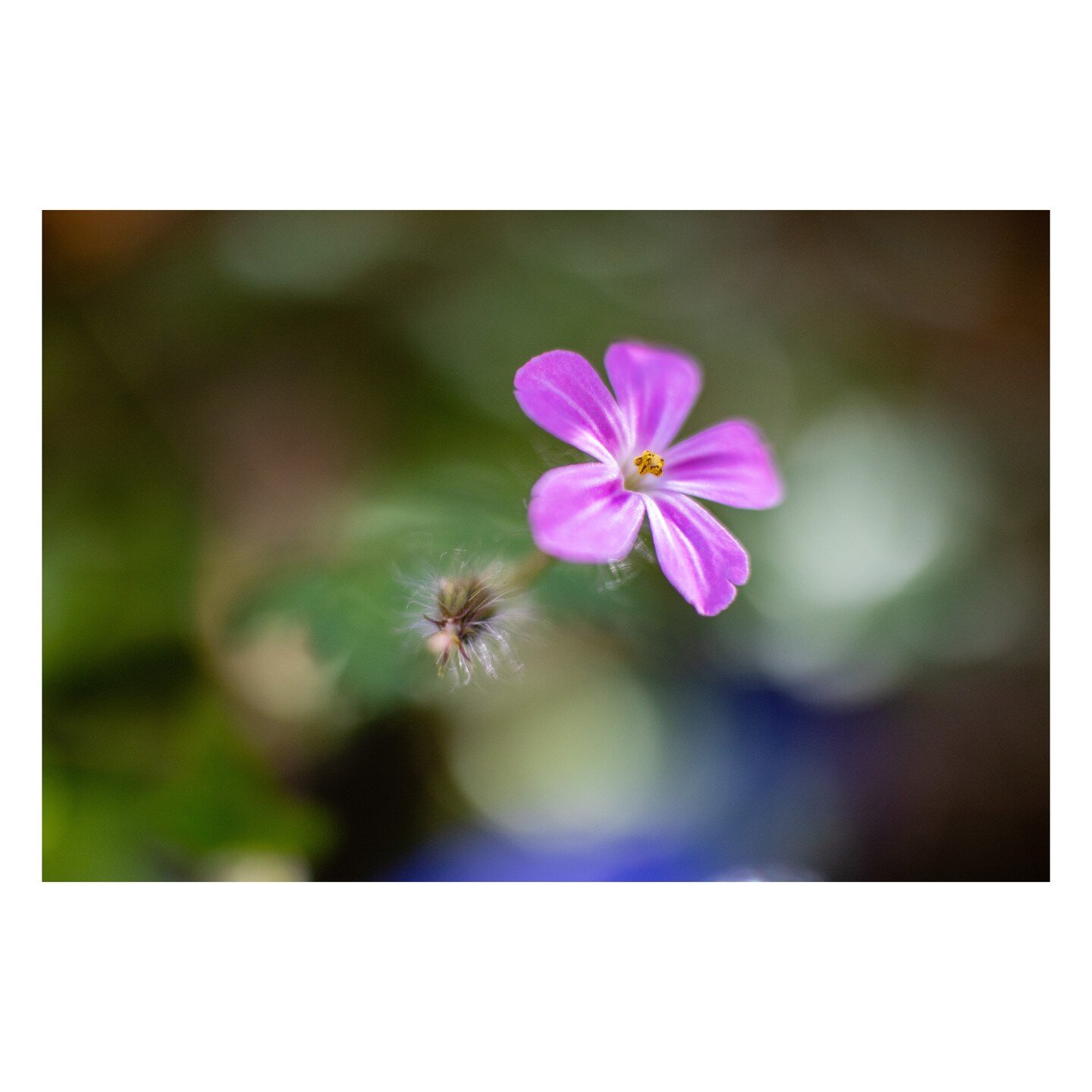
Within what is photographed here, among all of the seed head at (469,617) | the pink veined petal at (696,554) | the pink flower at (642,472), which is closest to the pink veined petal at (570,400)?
the pink flower at (642,472)

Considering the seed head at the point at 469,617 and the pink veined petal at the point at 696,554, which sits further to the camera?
the seed head at the point at 469,617

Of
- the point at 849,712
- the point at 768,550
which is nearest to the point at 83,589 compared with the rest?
the point at 768,550

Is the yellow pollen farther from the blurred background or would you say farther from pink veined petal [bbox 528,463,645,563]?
the blurred background

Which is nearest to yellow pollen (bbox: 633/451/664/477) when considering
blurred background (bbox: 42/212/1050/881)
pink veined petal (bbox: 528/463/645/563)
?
pink veined petal (bbox: 528/463/645/563)

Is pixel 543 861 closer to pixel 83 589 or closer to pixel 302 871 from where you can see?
pixel 302 871

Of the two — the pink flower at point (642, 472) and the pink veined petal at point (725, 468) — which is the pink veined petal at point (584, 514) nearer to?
the pink flower at point (642, 472)
